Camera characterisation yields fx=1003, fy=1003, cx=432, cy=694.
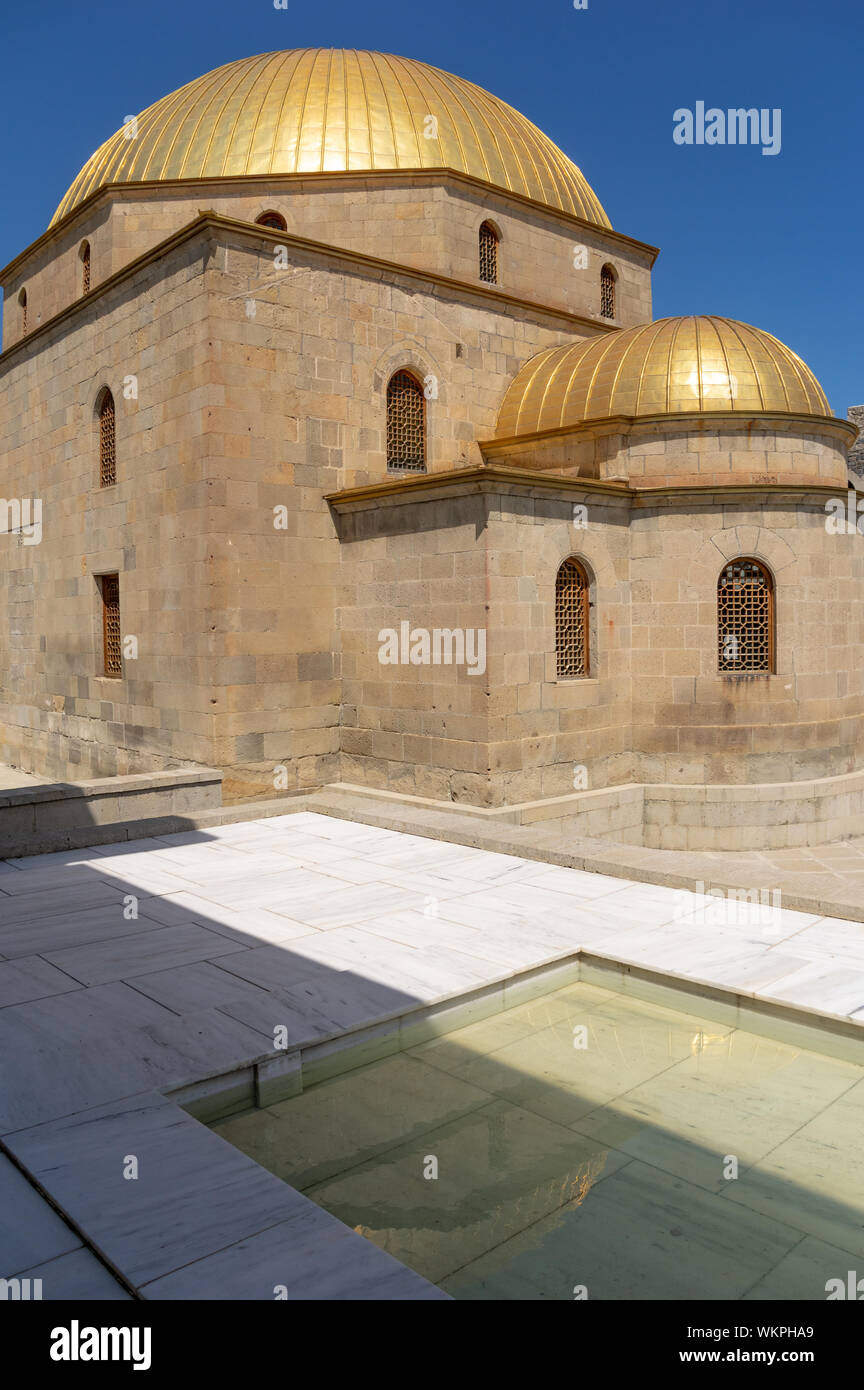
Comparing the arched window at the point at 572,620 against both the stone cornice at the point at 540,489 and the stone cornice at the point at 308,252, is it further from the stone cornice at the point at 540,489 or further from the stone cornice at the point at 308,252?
the stone cornice at the point at 308,252

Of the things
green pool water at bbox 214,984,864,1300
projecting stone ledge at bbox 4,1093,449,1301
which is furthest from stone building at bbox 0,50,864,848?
projecting stone ledge at bbox 4,1093,449,1301

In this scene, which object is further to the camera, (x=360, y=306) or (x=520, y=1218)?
(x=360, y=306)

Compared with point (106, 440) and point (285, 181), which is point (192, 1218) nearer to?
point (106, 440)

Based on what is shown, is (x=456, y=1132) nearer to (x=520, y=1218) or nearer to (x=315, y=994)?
(x=520, y=1218)

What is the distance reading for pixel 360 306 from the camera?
12.0m

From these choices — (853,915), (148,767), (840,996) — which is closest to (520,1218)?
(840,996)

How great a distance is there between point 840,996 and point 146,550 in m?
9.44

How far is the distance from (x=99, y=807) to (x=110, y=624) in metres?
4.63

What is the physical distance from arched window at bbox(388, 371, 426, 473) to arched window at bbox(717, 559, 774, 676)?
412 centimetres

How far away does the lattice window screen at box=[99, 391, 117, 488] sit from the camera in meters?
13.2

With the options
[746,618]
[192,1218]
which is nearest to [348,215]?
[746,618]

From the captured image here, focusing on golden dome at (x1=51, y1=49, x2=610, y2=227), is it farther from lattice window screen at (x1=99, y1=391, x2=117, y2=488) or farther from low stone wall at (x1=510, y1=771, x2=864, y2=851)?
low stone wall at (x1=510, y1=771, x2=864, y2=851)

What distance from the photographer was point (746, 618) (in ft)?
40.3
